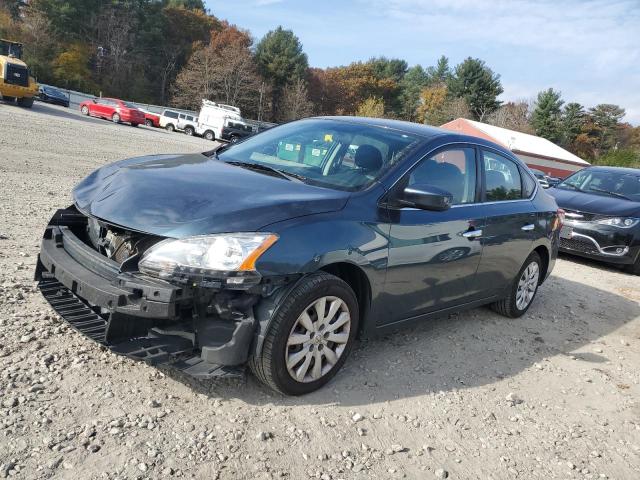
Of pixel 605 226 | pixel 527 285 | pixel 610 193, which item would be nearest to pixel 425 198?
pixel 527 285

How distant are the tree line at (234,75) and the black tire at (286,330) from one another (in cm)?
4455

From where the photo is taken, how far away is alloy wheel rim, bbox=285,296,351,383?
3.19m

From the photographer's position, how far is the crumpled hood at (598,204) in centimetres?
847

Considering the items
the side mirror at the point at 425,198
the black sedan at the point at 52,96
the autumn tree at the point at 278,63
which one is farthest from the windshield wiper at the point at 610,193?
the autumn tree at the point at 278,63

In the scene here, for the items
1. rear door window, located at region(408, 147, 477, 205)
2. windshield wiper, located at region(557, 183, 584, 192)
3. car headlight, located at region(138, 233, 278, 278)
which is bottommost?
car headlight, located at region(138, 233, 278, 278)

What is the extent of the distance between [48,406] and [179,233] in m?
1.13

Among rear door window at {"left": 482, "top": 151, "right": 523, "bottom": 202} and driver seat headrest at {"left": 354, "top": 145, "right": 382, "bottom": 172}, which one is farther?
rear door window at {"left": 482, "top": 151, "right": 523, "bottom": 202}

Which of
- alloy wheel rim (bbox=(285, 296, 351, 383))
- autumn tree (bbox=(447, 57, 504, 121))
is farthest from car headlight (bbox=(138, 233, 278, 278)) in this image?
autumn tree (bbox=(447, 57, 504, 121))

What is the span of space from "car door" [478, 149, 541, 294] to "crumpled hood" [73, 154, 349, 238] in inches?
68.3

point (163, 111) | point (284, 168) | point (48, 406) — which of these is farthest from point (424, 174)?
point (163, 111)

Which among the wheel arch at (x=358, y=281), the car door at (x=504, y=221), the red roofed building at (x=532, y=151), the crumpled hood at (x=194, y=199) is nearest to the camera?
the crumpled hood at (x=194, y=199)

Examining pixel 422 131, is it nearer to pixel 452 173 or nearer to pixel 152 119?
pixel 452 173

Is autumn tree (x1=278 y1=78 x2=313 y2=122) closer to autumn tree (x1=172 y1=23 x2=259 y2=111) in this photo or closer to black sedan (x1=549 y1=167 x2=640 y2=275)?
autumn tree (x1=172 y1=23 x2=259 y2=111)

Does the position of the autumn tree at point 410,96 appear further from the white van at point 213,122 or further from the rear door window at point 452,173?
the rear door window at point 452,173
